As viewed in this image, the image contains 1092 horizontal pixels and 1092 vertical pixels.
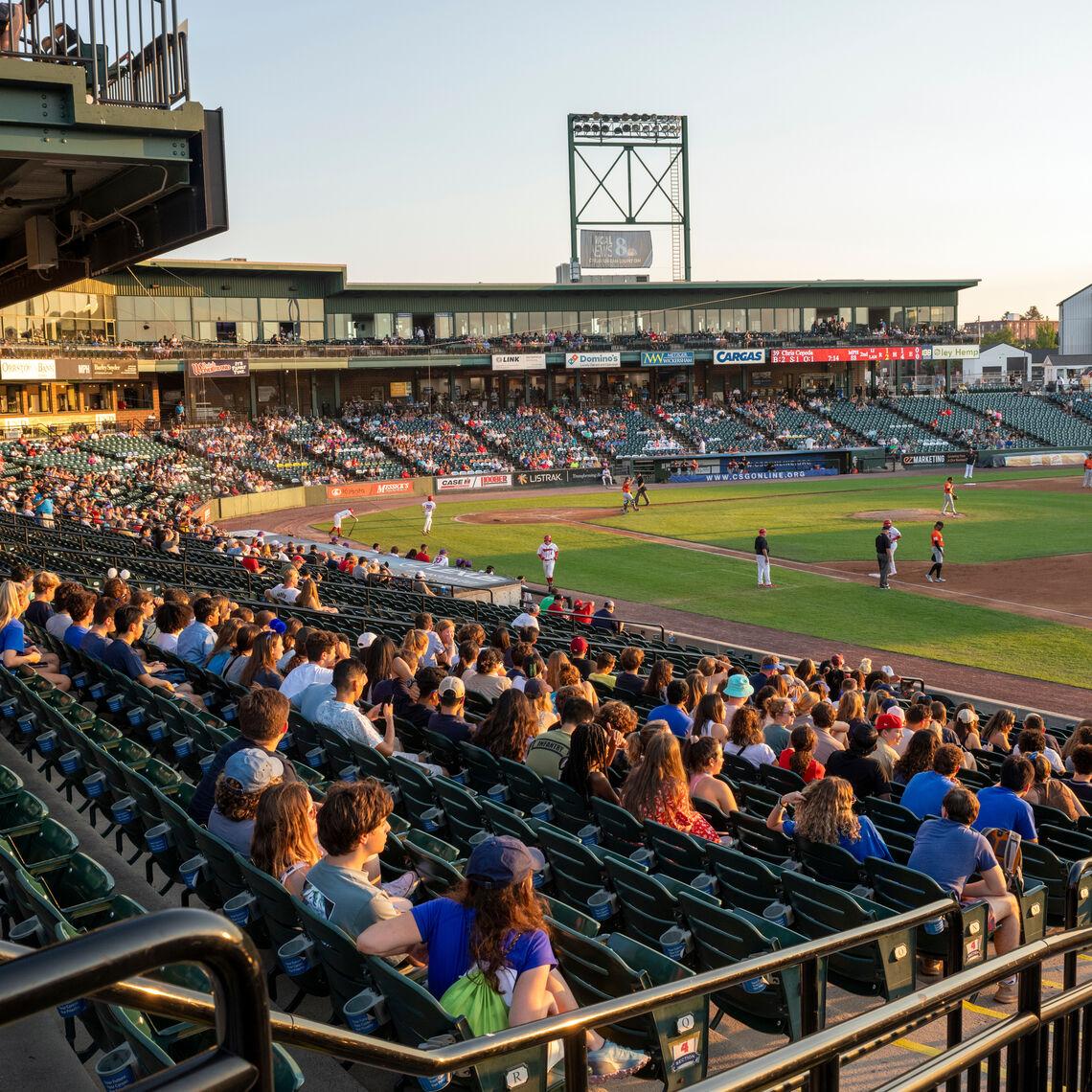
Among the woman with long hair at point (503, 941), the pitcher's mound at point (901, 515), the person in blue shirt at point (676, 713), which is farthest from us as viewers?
the pitcher's mound at point (901, 515)

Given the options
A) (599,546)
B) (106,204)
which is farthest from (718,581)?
(106,204)

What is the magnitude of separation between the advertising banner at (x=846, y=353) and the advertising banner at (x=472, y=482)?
25.1m

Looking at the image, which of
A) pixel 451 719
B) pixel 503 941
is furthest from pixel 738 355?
pixel 503 941

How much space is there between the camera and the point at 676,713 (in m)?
10.1

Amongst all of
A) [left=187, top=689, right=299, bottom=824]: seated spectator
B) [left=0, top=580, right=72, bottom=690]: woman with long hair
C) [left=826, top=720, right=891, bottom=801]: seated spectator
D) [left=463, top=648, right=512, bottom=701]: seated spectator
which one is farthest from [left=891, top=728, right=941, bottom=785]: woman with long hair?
[left=0, top=580, right=72, bottom=690]: woman with long hair

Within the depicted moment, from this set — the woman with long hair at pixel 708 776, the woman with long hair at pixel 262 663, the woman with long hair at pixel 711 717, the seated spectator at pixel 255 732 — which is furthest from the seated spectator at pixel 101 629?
the woman with long hair at pixel 708 776

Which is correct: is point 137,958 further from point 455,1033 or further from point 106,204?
point 106,204

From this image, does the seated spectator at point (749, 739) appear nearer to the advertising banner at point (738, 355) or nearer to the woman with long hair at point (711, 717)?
the woman with long hair at point (711, 717)

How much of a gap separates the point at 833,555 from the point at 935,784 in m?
27.4

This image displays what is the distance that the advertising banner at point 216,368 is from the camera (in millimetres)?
59312

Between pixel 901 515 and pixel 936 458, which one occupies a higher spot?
pixel 936 458

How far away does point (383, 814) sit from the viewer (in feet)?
16.1

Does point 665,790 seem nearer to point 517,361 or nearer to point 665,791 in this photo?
point 665,791

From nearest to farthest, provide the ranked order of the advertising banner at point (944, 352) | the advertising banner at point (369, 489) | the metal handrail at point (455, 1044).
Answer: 1. the metal handrail at point (455, 1044)
2. the advertising banner at point (369, 489)
3. the advertising banner at point (944, 352)
